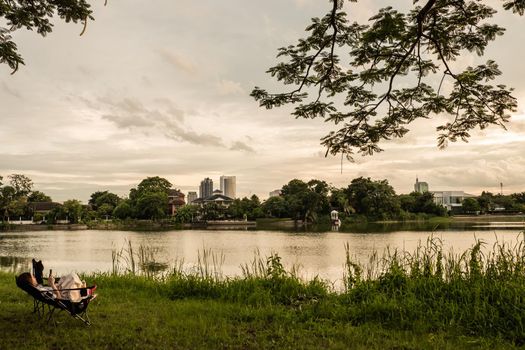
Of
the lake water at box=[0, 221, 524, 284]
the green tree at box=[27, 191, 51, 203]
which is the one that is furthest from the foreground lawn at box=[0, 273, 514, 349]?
the green tree at box=[27, 191, 51, 203]

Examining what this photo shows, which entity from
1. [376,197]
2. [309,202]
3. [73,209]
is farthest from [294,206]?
[73,209]

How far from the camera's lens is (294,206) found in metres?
65.4

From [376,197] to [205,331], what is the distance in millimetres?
62662

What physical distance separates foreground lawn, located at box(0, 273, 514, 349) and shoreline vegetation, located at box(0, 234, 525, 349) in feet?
0.04

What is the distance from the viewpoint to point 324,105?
5.68m

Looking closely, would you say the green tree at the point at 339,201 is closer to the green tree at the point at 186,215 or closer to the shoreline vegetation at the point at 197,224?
the shoreline vegetation at the point at 197,224

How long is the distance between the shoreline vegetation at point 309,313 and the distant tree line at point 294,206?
5884 cm

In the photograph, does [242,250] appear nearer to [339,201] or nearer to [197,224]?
[339,201]

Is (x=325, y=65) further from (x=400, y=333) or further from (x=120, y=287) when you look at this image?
(x=120, y=287)

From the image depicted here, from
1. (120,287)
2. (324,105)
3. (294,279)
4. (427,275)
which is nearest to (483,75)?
(324,105)

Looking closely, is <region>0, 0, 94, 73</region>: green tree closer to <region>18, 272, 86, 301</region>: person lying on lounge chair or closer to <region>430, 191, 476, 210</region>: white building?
<region>18, 272, 86, 301</region>: person lying on lounge chair

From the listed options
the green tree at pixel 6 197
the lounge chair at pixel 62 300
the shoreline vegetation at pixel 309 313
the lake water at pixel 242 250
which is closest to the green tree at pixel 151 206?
the green tree at pixel 6 197

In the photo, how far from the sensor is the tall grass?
15.4 feet

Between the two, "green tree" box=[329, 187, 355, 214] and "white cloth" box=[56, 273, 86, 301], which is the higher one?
"green tree" box=[329, 187, 355, 214]
